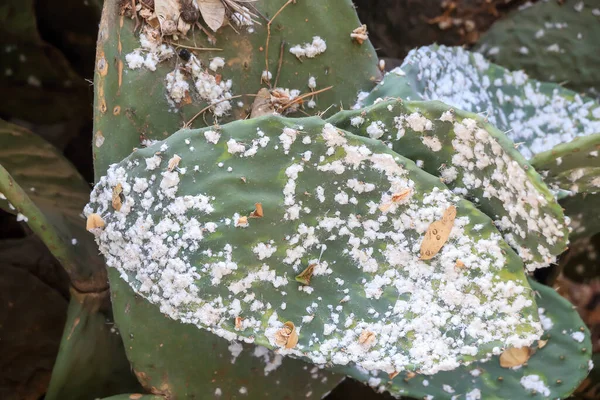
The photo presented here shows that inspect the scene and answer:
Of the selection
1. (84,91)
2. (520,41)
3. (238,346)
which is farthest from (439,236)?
(84,91)

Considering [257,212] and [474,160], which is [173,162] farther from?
[474,160]

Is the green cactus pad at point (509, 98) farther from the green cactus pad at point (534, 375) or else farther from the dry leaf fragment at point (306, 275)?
the dry leaf fragment at point (306, 275)

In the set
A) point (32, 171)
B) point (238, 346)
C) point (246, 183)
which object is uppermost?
point (246, 183)

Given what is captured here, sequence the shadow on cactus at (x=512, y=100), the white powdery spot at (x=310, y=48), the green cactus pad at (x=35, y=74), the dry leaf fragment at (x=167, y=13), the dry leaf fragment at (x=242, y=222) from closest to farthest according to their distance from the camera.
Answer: the dry leaf fragment at (x=242, y=222)
the dry leaf fragment at (x=167, y=13)
the white powdery spot at (x=310, y=48)
the shadow on cactus at (x=512, y=100)
the green cactus pad at (x=35, y=74)

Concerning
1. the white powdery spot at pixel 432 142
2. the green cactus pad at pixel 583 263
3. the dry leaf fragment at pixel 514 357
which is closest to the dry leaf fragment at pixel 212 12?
the white powdery spot at pixel 432 142

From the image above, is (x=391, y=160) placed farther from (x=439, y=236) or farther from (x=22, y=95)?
(x=22, y=95)

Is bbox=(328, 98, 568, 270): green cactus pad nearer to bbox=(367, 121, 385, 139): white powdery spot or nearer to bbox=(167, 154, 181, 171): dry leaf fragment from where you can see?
bbox=(367, 121, 385, 139): white powdery spot

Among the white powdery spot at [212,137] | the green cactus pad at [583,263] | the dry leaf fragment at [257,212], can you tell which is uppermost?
the white powdery spot at [212,137]
